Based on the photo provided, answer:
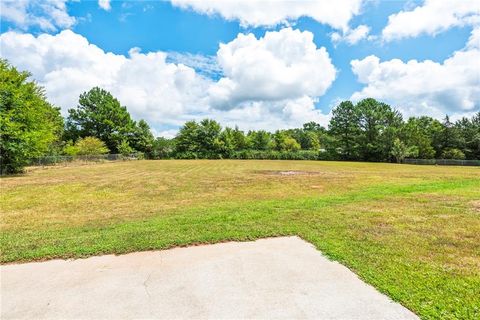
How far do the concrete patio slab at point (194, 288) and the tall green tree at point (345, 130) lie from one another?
5441 centimetres

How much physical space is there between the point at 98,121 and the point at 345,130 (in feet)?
170

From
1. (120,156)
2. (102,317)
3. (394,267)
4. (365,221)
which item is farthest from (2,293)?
(120,156)

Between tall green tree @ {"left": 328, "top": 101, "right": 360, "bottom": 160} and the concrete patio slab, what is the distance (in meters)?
54.4

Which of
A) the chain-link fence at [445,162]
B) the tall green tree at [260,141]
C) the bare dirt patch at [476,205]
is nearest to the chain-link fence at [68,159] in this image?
the tall green tree at [260,141]

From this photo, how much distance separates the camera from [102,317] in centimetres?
272

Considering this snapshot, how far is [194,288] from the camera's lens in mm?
3266

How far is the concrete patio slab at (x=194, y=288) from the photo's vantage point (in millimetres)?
2795

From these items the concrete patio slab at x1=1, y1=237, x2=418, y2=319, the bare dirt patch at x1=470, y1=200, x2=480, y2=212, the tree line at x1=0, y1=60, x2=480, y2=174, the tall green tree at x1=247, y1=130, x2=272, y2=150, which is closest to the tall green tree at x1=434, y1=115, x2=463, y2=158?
the tree line at x1=0, y1=60, x2=480, y2=174

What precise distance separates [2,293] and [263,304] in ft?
10.4

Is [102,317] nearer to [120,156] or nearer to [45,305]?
[45,305]

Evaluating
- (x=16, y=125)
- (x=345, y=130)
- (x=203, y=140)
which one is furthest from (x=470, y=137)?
(x=16, y=125)

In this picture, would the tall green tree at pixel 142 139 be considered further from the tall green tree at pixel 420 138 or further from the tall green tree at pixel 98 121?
the tall green tree at pixel 420 138

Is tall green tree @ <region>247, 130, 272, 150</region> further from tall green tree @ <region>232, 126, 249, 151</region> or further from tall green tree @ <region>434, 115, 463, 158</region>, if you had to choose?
tall green tree @ <region>434, 115, 463, 158</region>

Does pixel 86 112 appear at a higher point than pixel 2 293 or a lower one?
higher
